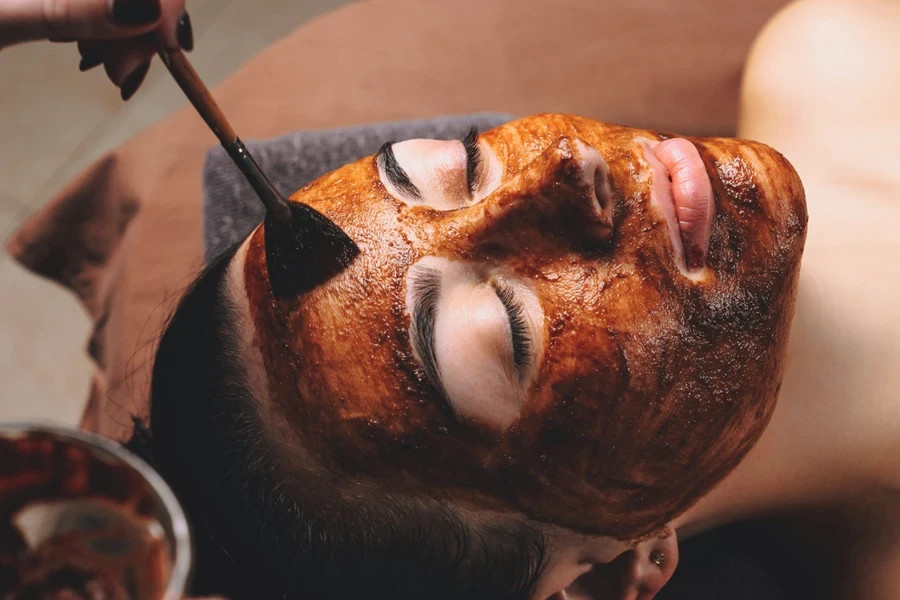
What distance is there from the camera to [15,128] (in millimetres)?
2162

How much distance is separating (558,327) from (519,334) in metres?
0.04

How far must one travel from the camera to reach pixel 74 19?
2.33 feet

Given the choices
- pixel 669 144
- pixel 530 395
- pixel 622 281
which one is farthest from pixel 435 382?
pixel 669 144

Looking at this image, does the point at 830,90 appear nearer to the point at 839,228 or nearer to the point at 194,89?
the point at 839,228

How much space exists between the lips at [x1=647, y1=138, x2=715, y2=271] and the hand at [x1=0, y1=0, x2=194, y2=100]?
51 cm

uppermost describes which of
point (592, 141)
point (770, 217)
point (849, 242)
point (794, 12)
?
point (592, 141)

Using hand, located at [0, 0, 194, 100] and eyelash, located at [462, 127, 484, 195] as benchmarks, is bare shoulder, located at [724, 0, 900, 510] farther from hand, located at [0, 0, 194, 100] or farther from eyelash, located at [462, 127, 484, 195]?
hand, located at [0, 0, 194, 100]

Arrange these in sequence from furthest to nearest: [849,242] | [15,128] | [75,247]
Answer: [15,128] → [75,247] → [849,242]

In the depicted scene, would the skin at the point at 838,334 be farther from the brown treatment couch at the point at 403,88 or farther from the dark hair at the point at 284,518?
the dark hair at the point at 284,518

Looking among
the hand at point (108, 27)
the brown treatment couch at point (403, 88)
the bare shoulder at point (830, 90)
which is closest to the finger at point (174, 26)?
the hand at point (108, 27)

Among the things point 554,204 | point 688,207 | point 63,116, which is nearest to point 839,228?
point 688,207

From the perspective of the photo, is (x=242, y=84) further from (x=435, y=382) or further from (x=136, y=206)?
(x=435, y=382)

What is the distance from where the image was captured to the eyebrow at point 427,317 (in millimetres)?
679

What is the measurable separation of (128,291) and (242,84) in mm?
459
